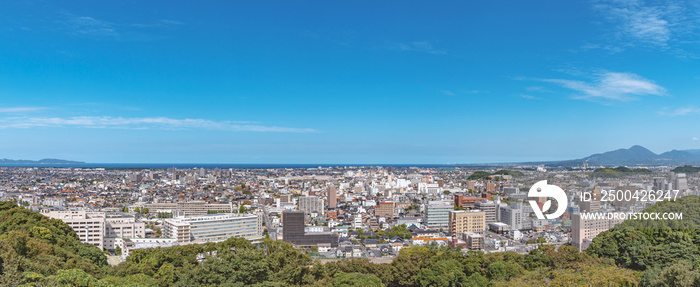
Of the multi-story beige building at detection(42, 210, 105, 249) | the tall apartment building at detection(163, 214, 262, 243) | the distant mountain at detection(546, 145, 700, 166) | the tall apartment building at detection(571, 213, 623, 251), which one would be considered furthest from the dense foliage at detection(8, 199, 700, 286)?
the distant mountain at detection(546, 145, 700, 166)

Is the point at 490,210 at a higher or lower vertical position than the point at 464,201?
lower

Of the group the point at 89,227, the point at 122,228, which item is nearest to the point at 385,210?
the point at 122,228

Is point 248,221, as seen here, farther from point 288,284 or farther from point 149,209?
point 288,284

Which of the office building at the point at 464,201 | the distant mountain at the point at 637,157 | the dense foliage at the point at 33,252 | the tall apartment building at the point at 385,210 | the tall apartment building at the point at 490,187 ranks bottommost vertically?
the tall apartment building at the point at 385,210

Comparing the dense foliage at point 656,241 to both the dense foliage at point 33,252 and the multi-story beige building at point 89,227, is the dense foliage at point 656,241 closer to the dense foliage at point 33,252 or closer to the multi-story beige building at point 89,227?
the dense foliage at point 33,252

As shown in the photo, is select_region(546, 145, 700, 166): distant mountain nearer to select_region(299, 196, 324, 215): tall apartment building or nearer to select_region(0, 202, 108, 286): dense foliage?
select_region(299, 196, 324, 215): tall apartment building

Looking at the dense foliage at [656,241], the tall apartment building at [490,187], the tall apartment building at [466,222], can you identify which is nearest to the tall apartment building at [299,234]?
the tall apartment building at [466,222]

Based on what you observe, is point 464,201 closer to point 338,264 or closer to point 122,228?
point 122,228
